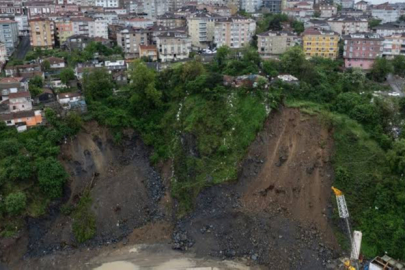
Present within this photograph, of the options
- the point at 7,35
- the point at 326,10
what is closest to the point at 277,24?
the point at 326,10

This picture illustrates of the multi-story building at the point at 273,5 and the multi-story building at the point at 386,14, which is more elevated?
the multi-story building at the point at 273,5

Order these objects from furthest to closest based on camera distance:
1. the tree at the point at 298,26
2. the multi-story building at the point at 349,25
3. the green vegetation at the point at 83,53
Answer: the tree at the point at 298,26 → the multi-story building at the point at 349,25 → the green vegetation at the point at 83,53

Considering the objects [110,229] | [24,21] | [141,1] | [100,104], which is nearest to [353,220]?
[110,229]

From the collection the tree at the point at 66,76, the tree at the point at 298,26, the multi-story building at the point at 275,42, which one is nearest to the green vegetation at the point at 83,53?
the tree at the point at 66,76

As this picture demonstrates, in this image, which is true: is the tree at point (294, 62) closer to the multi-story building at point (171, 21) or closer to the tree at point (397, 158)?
the tree at point (397, 158)

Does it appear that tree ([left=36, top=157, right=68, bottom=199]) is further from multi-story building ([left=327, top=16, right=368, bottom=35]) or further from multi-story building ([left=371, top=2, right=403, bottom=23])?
multi-story building ([left=371, top=2, right=403, bottom=23])

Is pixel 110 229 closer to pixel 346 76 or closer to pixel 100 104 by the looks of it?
pixel 100 104
